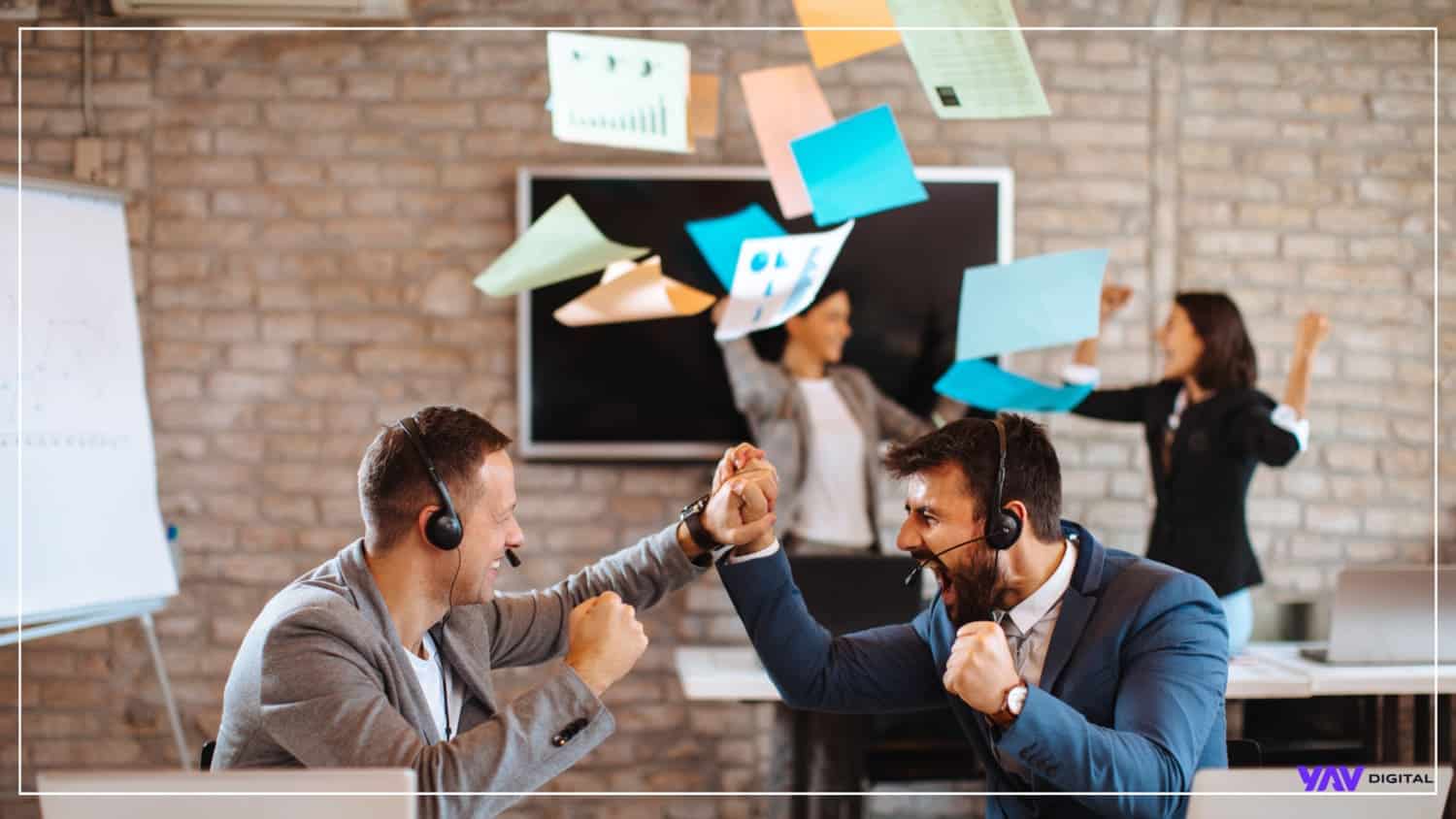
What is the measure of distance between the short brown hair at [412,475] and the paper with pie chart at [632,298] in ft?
3.65

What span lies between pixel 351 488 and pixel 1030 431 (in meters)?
2.32

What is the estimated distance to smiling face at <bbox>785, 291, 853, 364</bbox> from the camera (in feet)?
11.4

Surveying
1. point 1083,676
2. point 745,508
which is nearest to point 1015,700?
point 1083,676

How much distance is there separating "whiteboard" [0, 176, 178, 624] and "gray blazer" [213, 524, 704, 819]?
152 cm

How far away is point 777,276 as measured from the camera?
225cm

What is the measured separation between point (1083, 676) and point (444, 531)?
0.79 m

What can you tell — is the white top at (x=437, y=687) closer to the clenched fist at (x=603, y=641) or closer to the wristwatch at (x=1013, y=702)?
the clenched fist at (x=603, y=641)

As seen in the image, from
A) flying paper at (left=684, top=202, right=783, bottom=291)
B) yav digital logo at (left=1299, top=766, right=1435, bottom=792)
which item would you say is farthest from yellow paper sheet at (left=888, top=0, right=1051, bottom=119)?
yav digital logo at (left=1299, top=766, right=1435, bottom=792)

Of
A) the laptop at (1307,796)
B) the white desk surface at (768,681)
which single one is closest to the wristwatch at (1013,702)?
the laptop at (1307,796)

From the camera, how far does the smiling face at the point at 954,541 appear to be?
168 centimetres

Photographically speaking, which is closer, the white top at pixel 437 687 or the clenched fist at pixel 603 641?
the clenched fist at pixel 603 641

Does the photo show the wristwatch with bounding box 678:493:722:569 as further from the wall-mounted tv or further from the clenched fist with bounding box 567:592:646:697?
the wall-mounted tv

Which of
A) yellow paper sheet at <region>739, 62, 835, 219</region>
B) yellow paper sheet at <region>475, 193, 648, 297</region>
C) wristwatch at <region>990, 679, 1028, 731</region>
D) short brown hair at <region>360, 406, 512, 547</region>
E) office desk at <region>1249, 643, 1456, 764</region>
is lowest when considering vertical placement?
office desk at <region>1249, 643, 1456, 764</region>

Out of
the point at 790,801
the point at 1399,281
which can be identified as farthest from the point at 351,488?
the point at 1399,281
